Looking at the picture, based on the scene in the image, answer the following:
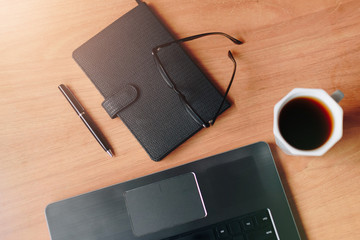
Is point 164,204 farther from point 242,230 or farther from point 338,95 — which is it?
point 338,95

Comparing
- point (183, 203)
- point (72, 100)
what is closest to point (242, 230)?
point (183, 203)

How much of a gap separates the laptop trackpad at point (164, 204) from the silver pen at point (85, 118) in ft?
0.30

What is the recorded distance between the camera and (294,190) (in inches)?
20.0

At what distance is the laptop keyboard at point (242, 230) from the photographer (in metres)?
0.48

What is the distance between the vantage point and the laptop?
50cm

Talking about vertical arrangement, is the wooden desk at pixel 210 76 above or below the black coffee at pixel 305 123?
above

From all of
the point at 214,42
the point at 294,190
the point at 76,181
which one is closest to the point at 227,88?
the point at 214,42

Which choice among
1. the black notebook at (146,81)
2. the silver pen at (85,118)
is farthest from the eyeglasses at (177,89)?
the silver pen at (85,118)

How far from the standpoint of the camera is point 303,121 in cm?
46

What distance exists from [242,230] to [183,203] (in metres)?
0.10

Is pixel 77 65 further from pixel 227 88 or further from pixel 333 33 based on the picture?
pixel 333 33

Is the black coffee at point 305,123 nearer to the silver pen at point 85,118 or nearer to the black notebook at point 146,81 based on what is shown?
the black notebook at point 146,81

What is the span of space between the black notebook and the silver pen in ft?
0.13

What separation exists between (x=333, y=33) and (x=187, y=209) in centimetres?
39
